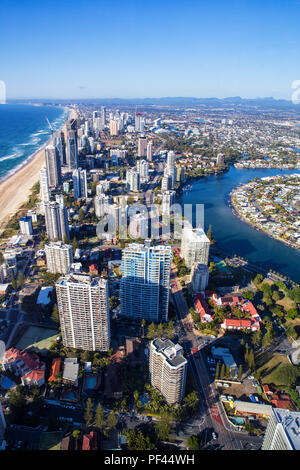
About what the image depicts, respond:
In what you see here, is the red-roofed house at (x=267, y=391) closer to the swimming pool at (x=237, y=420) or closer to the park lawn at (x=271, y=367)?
the park lawn at (x=271, y=367)

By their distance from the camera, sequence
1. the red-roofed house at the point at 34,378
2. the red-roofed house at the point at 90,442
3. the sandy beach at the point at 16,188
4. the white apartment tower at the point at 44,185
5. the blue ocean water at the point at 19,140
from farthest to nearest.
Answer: the blue ocean water at the point at 19,140 < the white apartment tower at the point at 44,185 < the sandy beach at the point at 16,188 < the red-roofed house at the point at 34,378 < the red-roofed house at the point at 90,442

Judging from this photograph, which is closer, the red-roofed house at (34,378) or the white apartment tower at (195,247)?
the red-roofed house at (34,378)

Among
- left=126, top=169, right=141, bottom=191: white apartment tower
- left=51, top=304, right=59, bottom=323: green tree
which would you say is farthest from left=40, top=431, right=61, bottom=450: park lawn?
left=126, top=169, right=141, bottom=191: white apartment tower

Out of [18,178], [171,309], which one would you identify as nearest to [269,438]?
[171,309]

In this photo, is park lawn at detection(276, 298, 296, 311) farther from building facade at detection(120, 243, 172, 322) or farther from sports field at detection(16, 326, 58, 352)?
sports field at detection(16, 326, 58, 352)

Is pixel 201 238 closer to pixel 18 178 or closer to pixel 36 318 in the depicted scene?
pixel 36 318

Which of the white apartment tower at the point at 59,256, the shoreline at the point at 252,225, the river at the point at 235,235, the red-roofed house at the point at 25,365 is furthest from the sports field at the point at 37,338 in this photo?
the shoreline at the point at 252,225
